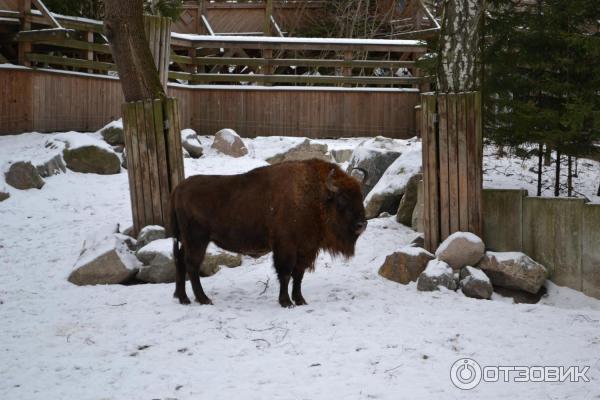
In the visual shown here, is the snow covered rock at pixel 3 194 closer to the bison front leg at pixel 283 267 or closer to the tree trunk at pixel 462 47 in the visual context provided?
the bison front leg at pixel 283 267

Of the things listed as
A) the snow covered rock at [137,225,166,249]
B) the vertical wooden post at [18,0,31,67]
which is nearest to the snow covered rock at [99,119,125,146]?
the vertical wooden post at [18,0,31,67]

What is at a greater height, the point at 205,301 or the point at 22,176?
the point at 22,176

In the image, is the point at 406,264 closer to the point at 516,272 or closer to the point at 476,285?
the point at 476,285

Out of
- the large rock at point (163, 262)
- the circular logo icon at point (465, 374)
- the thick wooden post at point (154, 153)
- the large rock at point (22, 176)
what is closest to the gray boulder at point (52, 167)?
the large rock at point (22, 176)

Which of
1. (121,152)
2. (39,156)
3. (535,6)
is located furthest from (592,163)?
(39,156)

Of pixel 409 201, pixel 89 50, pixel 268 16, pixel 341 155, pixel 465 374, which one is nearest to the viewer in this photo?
→ pixel 465 374

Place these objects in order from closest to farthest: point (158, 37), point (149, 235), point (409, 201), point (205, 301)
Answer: point (205, 301) → point (149, 235) → point (409, 201) → point (158, 37)

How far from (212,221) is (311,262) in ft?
3.96

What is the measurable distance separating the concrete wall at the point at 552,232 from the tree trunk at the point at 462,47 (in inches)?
54.9

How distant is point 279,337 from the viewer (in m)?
6.12

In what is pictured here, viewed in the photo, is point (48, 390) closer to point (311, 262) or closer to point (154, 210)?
point (311, 262)

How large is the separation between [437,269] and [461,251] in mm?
391

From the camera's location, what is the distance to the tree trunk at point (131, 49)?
31.4 ft

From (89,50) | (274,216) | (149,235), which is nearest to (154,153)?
(149,235)
